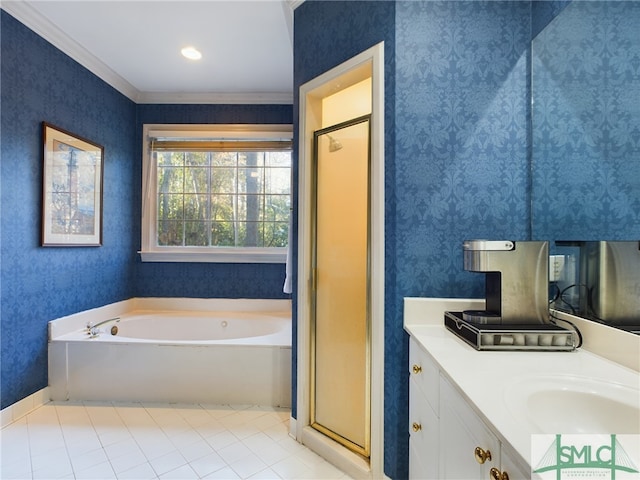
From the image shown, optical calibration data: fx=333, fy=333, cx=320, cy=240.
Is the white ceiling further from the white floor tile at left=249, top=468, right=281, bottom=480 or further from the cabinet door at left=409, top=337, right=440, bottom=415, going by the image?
the white floor tile at left=249, top=468, right=281, bottom=480

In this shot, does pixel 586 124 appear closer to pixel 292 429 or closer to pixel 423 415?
pixel 423 415

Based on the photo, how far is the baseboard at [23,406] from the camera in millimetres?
2008

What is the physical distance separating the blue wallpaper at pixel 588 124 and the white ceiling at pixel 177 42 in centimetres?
143

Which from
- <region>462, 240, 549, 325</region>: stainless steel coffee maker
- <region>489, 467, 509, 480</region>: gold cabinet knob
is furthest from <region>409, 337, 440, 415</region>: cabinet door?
<region>489, 467, 509, 480</region>: gold cabinet knob

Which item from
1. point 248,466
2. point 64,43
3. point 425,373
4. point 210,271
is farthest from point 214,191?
point 425,373

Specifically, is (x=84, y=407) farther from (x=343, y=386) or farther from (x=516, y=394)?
(x=516, y=394)

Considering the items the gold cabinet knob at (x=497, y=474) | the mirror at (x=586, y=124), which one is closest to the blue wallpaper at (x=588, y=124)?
the mirror at (x=586, y=124)

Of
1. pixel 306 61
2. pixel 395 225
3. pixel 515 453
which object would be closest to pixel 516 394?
pixel 515 453

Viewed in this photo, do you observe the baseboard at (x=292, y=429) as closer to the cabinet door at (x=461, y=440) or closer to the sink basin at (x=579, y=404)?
the cabinet door at (x=461, y=440)

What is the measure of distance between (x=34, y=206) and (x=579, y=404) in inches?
116

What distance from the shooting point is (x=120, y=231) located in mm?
3090

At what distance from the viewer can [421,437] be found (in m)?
1.24

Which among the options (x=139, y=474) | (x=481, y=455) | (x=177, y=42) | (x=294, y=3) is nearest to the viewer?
(x=481, y=455)

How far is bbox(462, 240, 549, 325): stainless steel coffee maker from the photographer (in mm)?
1272
